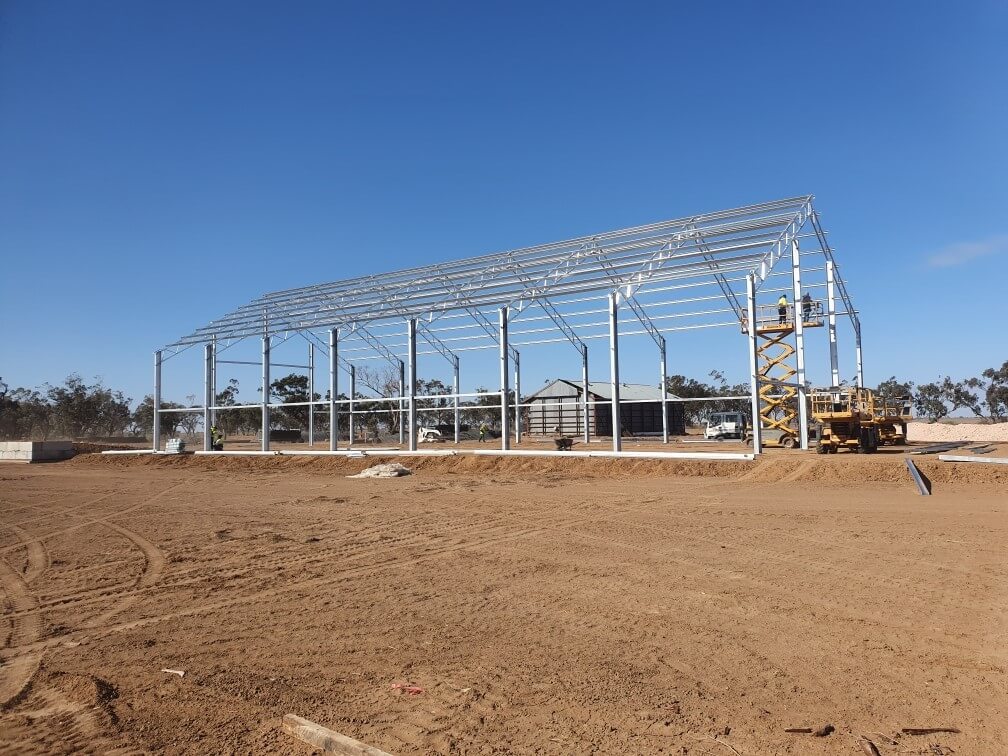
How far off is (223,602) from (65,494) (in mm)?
12266

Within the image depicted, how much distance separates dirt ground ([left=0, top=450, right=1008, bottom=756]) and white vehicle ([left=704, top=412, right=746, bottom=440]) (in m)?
23.1

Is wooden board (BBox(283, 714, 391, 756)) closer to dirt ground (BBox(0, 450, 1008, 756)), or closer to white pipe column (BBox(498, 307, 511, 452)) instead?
dirt ground (BBox(0, 450, 1008, 756))

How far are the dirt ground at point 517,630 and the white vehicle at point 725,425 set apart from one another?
23.1 meters

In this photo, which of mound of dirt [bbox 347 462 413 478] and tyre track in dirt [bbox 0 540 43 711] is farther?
mound of dirt [bbox 347 462 413 478]

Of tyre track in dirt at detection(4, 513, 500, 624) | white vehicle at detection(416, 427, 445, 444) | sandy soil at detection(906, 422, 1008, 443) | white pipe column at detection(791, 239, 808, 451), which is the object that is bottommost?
tyre track in dirt at detection(4, 513, 500, 624)

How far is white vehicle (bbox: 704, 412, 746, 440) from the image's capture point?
110 feet

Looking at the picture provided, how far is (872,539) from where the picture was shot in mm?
8047

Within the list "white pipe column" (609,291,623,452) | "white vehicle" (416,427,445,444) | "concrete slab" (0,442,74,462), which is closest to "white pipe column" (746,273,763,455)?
"white pipe column" (609,291,623,452)

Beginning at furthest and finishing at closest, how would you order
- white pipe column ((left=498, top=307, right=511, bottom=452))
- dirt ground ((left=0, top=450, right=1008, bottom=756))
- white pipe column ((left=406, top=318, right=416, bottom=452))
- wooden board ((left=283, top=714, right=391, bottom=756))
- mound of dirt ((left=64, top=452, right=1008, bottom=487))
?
white pipe column ((left=406, top=318, right=416, bottom=452)) < white pipe column ((left=498, top=307, right=511, bottom=452)) < mound of dirt ((left=64, top=452, right=1008, bottom=487)) < dirt ground ((left=0, top=450, right=1008, bottom=756)) < wooden board ((left=283, top=714, right=391, bottom=756))

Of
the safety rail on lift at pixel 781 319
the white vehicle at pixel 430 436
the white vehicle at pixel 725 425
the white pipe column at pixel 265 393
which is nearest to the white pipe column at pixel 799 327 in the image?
the safety rail on lift at pixel 781 319

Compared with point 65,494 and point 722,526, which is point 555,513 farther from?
point 65,494

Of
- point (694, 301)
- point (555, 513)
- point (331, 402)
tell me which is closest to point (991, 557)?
point (555, 513)

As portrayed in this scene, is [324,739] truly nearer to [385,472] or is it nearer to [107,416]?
[385,472]

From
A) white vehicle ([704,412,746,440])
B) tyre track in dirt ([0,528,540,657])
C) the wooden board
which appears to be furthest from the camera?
white vehicle ([704,412,746,440])
